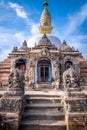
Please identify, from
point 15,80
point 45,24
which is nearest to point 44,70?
point 15,80

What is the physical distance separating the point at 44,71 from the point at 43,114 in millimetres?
11106

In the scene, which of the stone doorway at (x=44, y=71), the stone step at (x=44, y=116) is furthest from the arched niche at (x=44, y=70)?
the stone step at (x=44, y=116)

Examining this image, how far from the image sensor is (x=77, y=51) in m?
20.1

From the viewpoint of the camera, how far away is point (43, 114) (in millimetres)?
6816

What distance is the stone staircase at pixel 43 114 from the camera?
605 centimetres

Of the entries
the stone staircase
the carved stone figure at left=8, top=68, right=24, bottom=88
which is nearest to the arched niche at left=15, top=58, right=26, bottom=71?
the stone staircase

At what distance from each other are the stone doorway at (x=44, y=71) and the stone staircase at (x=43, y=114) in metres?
9.02

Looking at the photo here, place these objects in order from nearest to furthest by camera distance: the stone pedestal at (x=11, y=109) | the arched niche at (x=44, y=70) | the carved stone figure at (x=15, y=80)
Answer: the stone pedestal at (x=11, y=109)
the carved stone figure at (x=15, y=80)
the arched niche at (x=44, y=70)

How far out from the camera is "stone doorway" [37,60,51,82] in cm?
1762

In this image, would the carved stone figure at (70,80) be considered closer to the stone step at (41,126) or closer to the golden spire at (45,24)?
the stone step at (41,126)

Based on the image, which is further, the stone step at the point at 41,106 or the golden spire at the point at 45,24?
the golden spire at the point at 45,24

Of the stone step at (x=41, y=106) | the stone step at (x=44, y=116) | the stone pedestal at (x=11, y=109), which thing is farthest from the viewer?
the stone step at (x=41, y=106)

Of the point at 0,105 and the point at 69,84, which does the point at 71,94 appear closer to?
the point at 69,84

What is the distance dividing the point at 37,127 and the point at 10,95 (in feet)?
5.76
